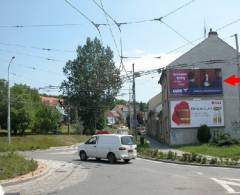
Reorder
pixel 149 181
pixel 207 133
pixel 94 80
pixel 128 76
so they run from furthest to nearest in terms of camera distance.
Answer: pixel 94 80 → pixel 207 133 → pixel 128 76 → pixel 149 181

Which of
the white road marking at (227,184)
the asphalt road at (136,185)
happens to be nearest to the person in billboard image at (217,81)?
the asphalt road at (136,185)

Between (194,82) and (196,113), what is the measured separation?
10.2 ft

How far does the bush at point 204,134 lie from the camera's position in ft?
165

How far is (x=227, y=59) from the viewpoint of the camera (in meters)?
53.3

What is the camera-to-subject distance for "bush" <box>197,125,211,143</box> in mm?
50219

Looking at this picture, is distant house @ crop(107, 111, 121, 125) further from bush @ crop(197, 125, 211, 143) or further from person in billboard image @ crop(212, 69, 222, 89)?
bush @ crop(197, 125, 211, 143)

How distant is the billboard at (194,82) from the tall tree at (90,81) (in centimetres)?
3085

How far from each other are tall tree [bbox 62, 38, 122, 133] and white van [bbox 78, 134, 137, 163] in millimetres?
49857

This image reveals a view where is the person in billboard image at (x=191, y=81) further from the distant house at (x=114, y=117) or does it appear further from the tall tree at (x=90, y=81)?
the distant house at (x=114, y=117)

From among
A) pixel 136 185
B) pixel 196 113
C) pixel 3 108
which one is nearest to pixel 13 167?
pixel 136 185

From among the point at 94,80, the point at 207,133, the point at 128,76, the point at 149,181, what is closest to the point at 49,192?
the point at 149,181

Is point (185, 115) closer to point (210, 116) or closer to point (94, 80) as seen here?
point (210, 116)

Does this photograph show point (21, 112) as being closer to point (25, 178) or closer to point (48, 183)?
point (25, 178)

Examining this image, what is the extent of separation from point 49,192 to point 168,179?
5554 mm
